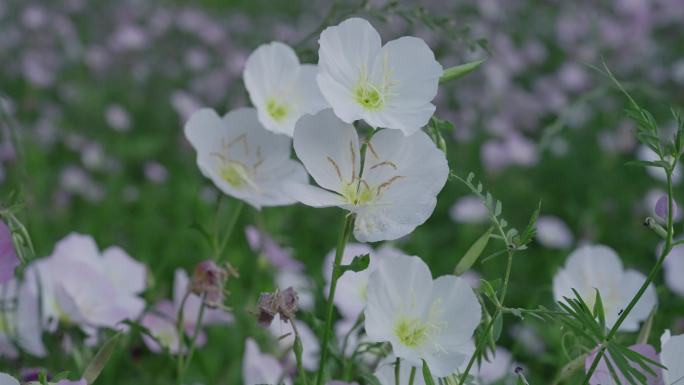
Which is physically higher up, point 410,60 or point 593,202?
point 410,60

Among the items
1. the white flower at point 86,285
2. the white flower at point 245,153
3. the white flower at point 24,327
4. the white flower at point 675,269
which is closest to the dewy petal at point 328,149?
the white flower at point 245,153

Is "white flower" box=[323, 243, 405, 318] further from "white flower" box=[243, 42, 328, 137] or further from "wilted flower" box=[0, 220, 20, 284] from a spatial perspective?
"wilted flower" box=[0, 220, 20, 284]

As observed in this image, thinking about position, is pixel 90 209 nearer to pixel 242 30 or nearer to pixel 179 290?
pixel 179 290

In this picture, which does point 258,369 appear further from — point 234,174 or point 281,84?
point 281,84

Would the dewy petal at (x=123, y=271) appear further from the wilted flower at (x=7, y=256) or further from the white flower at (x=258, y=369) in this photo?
the wilted flower at (x=7, y=256)

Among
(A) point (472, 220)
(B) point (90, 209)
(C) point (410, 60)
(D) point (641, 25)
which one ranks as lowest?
(D) point (641, 25)

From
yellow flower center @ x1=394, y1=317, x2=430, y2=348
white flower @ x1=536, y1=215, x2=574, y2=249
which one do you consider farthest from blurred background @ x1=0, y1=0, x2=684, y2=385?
yellow flower center @ x1=394, y1=317, x2=430, y2=348

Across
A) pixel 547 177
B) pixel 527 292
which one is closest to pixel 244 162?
pixel 527 292
